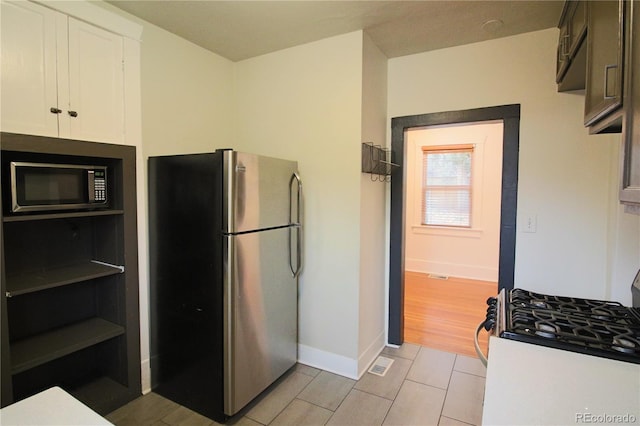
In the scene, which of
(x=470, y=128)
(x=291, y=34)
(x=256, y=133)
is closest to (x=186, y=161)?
(x=256, y=133)

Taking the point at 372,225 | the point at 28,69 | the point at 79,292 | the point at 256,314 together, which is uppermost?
the point at 28,69

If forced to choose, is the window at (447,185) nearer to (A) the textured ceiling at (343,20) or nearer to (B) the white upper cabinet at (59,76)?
(A) the textured ceiling at (343,20)

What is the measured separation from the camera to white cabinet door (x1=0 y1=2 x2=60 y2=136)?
166 centimetres

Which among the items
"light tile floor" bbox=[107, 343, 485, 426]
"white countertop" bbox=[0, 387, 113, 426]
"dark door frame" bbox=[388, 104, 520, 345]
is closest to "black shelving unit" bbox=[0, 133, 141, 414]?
"light tile floor" bbox=[107, 343, 485, 426]

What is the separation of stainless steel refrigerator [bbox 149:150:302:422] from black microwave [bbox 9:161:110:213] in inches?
14.6

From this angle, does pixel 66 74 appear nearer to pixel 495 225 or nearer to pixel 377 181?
pixel 377 181

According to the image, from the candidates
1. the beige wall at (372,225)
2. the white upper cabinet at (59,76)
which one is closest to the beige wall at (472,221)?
the beige wall at (372,225)

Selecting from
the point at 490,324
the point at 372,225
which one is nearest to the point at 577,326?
the point at 490,324

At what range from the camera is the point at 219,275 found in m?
2.02

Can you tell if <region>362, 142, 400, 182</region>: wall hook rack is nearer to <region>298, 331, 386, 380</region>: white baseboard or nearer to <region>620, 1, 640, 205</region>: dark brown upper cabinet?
<region>298, 331, 386, 380</region>: white baseboard

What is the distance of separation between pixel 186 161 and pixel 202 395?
145 centimetres

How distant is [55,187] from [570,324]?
96.5 inches

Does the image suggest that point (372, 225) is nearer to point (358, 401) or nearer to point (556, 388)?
point (358, 401)

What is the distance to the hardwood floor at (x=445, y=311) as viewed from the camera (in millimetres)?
3156
